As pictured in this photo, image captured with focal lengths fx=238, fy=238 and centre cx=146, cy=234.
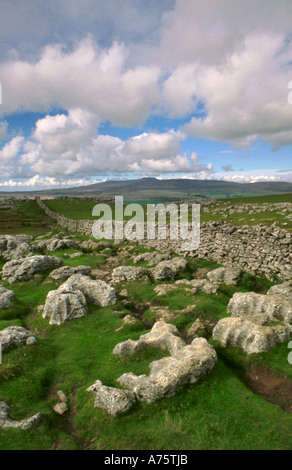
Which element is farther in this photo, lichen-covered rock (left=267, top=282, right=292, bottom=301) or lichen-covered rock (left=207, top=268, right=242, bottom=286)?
lichen-covered rock (left=207, top=268, right=242, bottom=286)

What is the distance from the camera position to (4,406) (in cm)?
1015

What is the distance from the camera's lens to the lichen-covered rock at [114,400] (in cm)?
958

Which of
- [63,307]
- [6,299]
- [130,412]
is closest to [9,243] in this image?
[6,299]

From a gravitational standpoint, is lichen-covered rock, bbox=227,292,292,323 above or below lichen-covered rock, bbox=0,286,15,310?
above

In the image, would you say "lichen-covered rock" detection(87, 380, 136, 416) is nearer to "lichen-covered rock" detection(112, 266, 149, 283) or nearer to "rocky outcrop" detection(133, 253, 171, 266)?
"lichen-covered rock" detection(112, 266, 149, 283)

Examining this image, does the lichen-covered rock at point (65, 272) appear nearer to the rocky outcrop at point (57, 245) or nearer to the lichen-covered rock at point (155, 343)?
the rocky outcrop at point (57, 245)

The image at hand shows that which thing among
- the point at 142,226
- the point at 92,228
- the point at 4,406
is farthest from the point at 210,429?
the point at 92,228

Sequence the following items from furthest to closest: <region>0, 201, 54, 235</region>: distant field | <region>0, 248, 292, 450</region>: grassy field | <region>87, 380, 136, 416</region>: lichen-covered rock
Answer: <region>0, 201, 54, 235</region>: distant field
<region>87, 380, 136, 416</region>: lichen-covered rock
<region>0, 248, 292, 450</region>: grassy field

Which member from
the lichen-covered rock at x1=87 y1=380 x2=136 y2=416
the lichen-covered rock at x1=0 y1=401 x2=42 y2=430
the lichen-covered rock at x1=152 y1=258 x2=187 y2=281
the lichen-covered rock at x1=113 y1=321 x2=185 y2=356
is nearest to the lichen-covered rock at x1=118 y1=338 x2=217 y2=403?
the lichen-covered rock at x1=87 y1=380 x2=136 y2=416

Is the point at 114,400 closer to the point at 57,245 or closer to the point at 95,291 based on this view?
the point at 95,291

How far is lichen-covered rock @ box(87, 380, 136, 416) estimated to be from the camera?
Answer: 9.58 meters

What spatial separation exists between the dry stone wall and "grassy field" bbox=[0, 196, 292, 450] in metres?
7.95

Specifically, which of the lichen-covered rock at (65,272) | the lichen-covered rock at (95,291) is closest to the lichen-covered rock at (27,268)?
the lichen-covered rock at (65,272)
